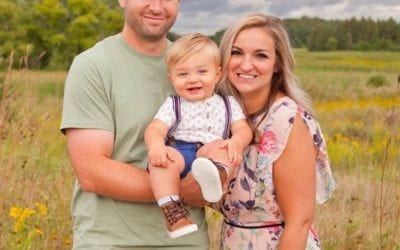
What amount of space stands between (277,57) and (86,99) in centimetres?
75

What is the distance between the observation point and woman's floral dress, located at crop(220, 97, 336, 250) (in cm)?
283

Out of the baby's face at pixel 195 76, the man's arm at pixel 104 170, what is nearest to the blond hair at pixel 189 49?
the baby's face at pixel 195 76

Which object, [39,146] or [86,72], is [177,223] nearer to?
[86,72]

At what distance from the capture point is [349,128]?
14656 millimetres

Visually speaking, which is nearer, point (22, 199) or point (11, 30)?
point (22, 199)

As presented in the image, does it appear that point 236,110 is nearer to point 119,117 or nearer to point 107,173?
point 119,117

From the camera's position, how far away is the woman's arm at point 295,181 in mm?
2805

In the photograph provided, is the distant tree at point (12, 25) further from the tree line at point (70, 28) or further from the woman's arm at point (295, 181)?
the woman's arm at point (295, 181)

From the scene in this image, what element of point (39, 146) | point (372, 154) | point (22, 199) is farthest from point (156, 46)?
point (372, 154)

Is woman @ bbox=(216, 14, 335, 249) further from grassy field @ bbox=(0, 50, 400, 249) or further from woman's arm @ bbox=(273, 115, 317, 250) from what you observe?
grassy field @ bbox=(0, 50, 400, 249)

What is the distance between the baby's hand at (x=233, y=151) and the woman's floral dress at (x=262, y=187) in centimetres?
15

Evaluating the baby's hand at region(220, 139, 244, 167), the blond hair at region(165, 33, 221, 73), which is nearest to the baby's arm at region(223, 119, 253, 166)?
the baby's hand at region(220, 139, 244, 167)

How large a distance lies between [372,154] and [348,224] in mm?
4733

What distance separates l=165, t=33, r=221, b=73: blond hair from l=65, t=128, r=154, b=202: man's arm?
1.16ft
